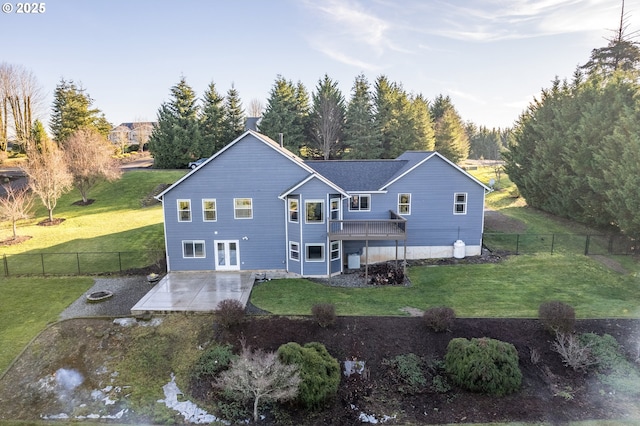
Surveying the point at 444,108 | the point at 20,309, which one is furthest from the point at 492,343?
the point at 444,108

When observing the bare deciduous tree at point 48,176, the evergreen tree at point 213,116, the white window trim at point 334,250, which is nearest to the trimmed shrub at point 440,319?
the white window trim at point 334,250

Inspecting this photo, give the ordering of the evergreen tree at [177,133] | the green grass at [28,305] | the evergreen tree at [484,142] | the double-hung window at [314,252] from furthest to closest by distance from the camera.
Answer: the evergreen tree at [484,142], the evergreen tree at [177,133], the double-hung window at [314,252], the green grass at [28,305]

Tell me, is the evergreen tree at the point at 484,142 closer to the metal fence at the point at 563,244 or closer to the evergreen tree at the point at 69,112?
the metal fence at the point at 563,244

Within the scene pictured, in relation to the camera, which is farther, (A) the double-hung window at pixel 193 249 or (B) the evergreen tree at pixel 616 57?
(B) the evergreen tree at pixel 616 57

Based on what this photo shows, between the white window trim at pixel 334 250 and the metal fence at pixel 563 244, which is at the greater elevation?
the white window trim at pixel 334 250

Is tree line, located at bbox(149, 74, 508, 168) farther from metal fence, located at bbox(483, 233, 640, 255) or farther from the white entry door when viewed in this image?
the white entry door

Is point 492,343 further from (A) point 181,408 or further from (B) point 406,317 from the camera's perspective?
(A) point 181,408

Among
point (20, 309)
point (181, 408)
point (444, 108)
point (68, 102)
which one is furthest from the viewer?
point (444, 108)

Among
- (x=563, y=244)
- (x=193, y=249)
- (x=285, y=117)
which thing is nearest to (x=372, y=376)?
(x=193, y=249)
